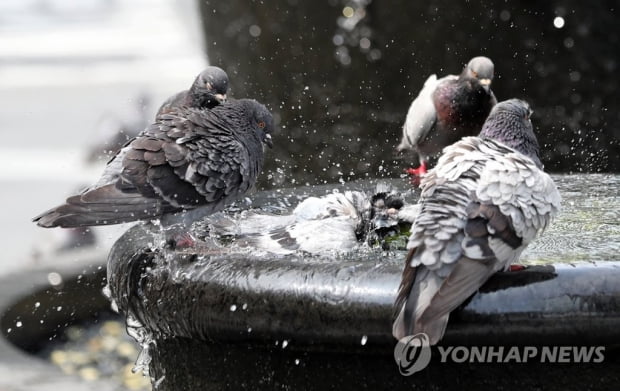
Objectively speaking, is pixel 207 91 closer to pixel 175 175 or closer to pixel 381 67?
pixel 175 175

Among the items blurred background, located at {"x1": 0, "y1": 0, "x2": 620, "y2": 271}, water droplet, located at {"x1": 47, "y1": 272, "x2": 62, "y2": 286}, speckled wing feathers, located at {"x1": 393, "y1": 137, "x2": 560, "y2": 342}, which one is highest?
speckled wing feathers, located at {"x1": 393, "y1": 137, "x2": 560, "y2": 342}

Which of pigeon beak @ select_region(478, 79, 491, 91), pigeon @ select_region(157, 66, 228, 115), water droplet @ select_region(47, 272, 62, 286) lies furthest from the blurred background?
pigeon @ select_region(157, 66, 228, 115)

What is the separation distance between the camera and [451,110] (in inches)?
229

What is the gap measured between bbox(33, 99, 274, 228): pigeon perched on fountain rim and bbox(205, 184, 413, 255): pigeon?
0.56ft

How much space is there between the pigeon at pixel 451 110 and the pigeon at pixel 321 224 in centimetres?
194

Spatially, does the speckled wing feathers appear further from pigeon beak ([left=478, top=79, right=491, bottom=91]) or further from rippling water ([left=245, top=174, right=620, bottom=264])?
pigeon beak ([left=478, top=79, right=491, bottom=91])

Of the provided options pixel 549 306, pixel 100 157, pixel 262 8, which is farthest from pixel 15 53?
pixel 549 306

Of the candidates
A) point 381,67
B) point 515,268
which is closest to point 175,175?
point 515,268

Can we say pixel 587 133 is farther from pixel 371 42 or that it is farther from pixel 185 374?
pixel 185 374

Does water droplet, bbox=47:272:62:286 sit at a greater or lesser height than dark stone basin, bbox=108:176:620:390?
lesser

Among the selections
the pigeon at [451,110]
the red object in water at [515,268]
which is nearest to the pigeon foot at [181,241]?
the red object in water at [515,268]

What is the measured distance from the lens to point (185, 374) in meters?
3.21

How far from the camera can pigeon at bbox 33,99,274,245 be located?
3.63 metres

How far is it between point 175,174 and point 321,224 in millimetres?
650
